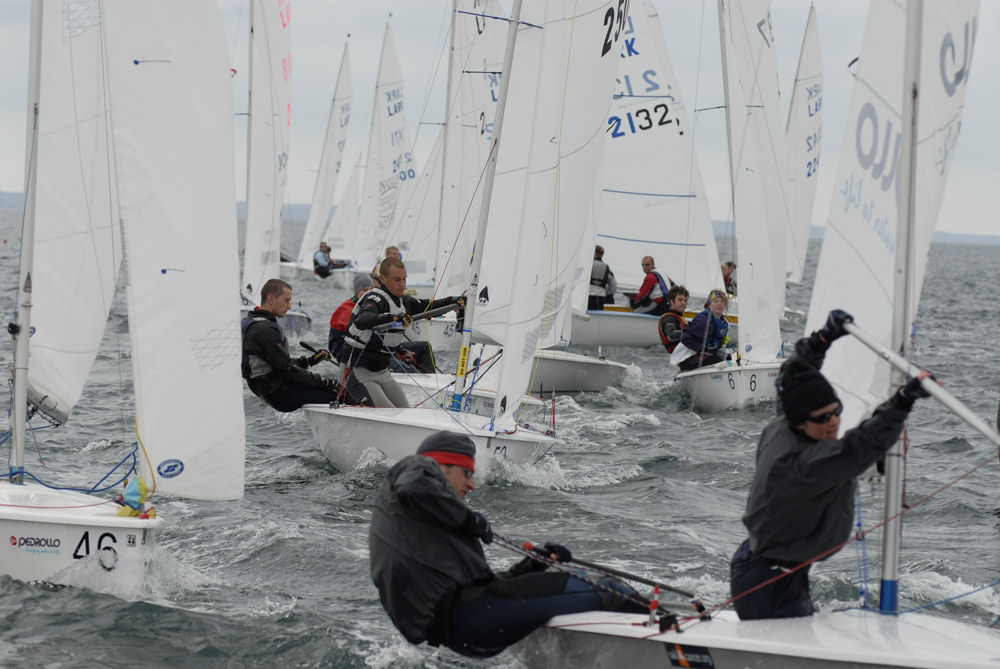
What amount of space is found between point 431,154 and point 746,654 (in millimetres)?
18776

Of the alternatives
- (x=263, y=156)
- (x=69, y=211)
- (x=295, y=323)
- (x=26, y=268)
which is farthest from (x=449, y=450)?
(x=263, y=156)

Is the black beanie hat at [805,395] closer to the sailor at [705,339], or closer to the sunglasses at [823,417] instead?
the sunglasses at [823,417]

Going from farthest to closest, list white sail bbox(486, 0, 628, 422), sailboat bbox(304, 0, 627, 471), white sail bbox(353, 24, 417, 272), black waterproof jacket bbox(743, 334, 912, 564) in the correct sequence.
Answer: white sail bbox(353, 24, 417, 272) → white sail bbox(486, 0, 628, 422) → sailboat bbox(304, 0, 627, 471) → black waterproof jacket bbox(743, 334, 912, 564)

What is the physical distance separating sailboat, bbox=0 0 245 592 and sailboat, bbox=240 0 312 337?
8817 mm

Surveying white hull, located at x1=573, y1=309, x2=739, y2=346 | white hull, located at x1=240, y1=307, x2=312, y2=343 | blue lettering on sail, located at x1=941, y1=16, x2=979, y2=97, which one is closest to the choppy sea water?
blue lettering on sail, located at x1=941, y1=16, x2=979, y2=97

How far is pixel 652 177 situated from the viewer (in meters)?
16.3

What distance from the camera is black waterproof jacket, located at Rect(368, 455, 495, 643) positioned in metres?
3.96

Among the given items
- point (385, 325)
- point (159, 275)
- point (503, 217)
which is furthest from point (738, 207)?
point (159, 275)

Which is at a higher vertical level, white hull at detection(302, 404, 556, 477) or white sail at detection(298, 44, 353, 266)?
white sail at detection(298, 44, 353, 266)

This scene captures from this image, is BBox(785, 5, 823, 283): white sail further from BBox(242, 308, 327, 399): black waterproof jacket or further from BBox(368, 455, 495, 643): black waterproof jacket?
BBox(368, 455, 495, 643): black waterproof jacket

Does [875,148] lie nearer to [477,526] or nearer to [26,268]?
[477,526]

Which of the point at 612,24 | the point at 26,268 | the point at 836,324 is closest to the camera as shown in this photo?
the point at 836,324

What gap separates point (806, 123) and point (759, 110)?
47.0 ft

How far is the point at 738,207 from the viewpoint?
1154 cm
